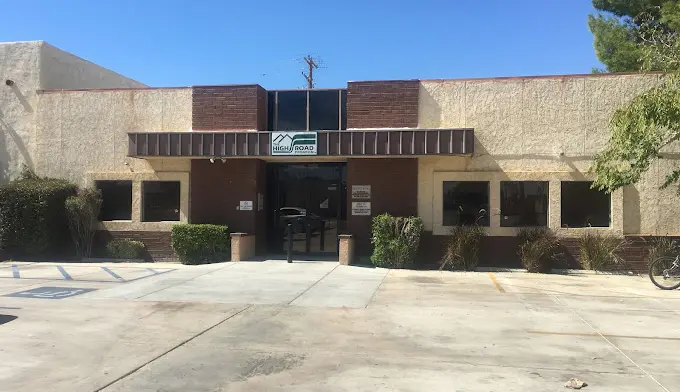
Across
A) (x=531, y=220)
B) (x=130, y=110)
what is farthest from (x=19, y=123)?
(x=531, y=220)

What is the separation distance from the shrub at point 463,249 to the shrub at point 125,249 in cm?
914

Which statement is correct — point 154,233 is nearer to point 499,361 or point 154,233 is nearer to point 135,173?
point 135,173

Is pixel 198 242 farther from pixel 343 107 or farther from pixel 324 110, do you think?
pixel 343 107

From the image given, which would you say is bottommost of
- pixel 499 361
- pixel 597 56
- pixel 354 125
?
pixel 499 361

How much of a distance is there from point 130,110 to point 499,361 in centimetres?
1401

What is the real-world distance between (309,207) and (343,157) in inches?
93.2

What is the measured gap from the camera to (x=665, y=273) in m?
11.5

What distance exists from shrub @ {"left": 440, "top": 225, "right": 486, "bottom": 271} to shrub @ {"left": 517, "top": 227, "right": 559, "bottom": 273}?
118 centimetres

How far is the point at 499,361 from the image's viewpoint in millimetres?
6090

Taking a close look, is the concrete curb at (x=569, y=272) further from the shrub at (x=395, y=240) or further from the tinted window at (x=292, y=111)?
the tinted window at (x=292, y=111)

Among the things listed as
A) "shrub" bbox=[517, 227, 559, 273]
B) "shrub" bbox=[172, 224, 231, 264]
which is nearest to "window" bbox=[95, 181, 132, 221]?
"shrub" bbox=[172, 224, 231, 264]

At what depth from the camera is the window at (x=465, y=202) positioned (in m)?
14.6

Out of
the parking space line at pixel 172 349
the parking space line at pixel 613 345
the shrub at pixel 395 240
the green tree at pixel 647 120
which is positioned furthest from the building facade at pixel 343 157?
the parking space line at pixel 172 349

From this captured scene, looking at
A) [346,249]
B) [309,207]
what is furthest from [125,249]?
[346,249]
